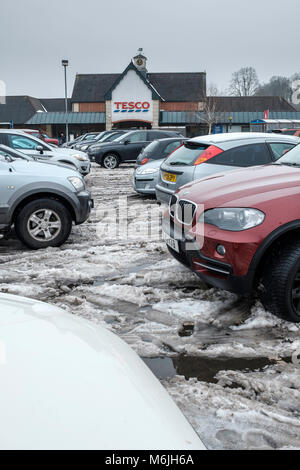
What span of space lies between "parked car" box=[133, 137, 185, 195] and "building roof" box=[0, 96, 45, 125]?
173 feet

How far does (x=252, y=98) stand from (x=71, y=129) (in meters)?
24.9

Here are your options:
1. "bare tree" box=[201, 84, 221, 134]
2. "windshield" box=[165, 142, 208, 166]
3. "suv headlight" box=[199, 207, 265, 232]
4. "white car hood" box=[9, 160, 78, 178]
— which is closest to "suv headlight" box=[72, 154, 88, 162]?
"windshield" box=[165, 142, 208, 166]

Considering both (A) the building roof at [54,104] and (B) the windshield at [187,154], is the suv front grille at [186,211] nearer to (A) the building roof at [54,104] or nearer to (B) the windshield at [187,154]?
(B) the windshield at [187,154]

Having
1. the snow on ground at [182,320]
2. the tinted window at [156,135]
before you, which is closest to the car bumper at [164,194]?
the snow on ground at [182,320]

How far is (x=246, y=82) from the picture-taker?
311 feet

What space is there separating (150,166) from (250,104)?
173 feet

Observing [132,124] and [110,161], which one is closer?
[110,161]

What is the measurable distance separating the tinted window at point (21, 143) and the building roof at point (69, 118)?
40076 mm

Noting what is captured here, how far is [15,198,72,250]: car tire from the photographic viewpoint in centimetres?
620

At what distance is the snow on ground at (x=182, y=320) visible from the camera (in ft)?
8.25

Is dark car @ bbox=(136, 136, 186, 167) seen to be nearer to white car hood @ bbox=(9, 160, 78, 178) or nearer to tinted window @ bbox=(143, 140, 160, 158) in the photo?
tinted window @ bbox=(143, 140, 160, 158)

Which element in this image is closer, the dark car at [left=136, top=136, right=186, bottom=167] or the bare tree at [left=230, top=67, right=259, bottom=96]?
the dark car at [left=136, top=136, right=186, bottom=167]

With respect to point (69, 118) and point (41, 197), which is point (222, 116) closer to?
point (69, 118)

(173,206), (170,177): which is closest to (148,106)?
(170,177)
